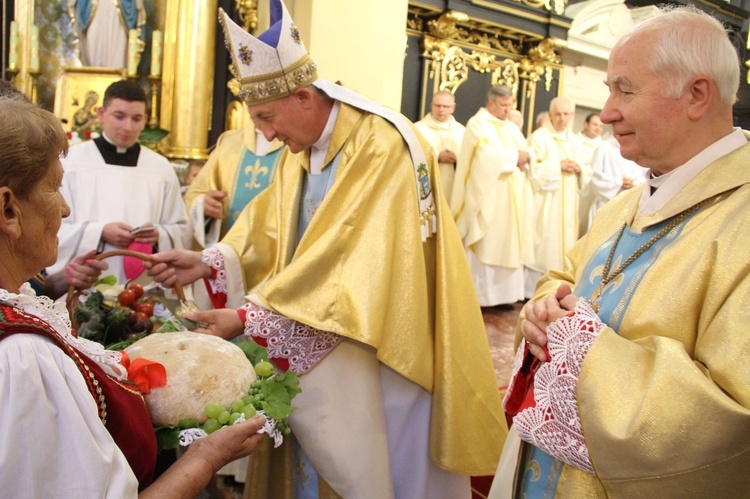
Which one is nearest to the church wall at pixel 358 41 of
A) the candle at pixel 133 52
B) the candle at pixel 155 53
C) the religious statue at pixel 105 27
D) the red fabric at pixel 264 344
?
the candle at pixel 155 53

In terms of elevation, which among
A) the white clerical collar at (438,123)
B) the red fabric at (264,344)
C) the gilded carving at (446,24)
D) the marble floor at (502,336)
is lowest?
the marble floor at (502,336)

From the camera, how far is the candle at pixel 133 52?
592 cm

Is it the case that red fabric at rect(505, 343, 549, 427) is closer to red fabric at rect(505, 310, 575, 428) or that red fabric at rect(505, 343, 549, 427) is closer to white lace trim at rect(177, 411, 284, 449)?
red fabric at rect(505, 310, 575, 428)

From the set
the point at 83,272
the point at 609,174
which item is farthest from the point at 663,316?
the point at 609,174

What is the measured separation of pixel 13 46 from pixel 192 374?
5.58 metres

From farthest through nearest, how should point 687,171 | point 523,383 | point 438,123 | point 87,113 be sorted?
point 438,123, point 87,113, point 523,383, point 687,171

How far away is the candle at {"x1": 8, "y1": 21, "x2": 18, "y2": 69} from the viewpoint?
579 cm

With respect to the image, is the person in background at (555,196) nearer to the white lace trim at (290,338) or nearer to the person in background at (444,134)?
the person in background at (444,134)

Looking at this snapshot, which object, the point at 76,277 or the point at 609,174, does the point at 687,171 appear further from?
the point at 609,174

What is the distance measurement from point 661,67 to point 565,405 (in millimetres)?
797

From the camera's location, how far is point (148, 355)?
1584mm

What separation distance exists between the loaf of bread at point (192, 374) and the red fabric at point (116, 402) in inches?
3.7

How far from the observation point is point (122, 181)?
11.7ft

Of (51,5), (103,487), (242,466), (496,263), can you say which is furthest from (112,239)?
(496,263)
